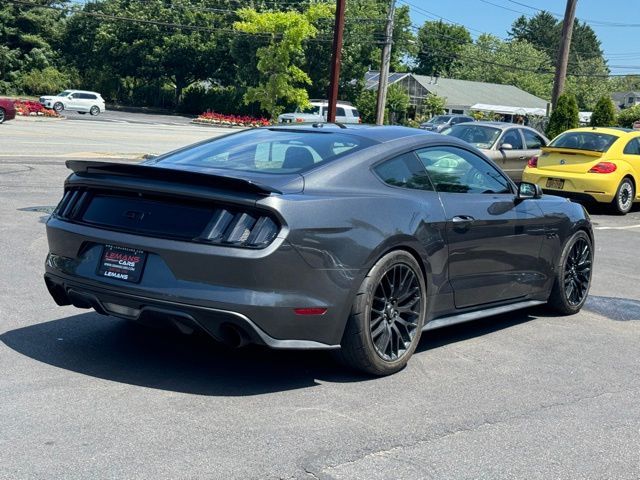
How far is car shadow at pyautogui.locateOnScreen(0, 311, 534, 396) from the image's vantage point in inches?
199

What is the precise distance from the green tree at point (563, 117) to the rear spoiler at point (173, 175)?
22.5 m

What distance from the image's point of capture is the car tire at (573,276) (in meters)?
7.30

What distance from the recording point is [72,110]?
60938 mm

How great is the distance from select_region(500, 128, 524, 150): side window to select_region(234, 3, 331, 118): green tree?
3508cm

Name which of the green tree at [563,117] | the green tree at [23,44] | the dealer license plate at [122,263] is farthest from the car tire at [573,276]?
the green tree at [23,44]

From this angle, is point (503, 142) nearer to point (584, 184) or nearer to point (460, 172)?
point (584, 184)

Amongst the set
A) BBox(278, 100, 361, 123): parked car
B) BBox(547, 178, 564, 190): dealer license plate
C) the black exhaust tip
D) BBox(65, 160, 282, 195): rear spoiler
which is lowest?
BBox(278, 100, 361, 123): parked car

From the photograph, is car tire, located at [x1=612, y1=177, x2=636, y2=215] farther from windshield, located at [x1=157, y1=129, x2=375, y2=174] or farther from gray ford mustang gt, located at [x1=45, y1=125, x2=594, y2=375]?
windshield, located at [x1=157, y1=129, x2=375, y2=174]

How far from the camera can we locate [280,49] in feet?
179

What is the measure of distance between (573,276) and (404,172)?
252 centimetres

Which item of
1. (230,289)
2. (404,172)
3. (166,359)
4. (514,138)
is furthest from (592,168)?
(230,289)

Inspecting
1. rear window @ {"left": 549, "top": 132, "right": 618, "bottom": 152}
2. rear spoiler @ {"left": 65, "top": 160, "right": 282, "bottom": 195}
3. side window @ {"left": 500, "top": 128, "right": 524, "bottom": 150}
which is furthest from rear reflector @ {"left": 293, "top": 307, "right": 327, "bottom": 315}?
side window @ {"left": 500, "top": 128, "right": 524, "bottom": 150}

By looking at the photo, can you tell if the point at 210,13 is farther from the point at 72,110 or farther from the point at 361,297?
the point at 361,297

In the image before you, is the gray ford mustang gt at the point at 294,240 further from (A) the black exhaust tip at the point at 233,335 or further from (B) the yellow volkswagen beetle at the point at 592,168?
(B) the yellow volkswagen beetle at the point at 592,168
